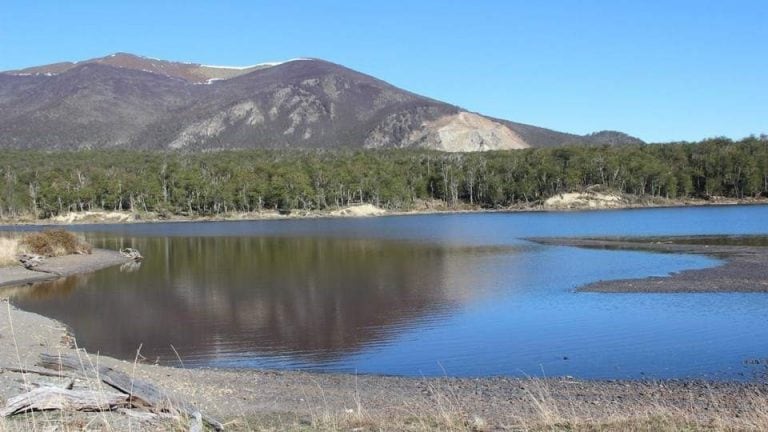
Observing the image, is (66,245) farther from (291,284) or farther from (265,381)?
(265,381)

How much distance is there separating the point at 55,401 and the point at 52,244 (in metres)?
46.5

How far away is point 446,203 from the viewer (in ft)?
533

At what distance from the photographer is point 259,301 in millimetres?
29969

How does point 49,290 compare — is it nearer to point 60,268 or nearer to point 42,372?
point 60,268

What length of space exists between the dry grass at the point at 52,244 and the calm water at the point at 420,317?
8.21 meters

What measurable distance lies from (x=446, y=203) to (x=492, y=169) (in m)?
14.6

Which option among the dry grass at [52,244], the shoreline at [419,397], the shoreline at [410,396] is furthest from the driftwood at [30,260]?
the shoreline at [410,396]

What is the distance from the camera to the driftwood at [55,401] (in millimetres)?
8367

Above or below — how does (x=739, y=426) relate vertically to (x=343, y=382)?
above

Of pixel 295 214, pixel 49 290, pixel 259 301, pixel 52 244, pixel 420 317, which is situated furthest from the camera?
pixel 295 214

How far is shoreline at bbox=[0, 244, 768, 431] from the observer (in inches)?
406

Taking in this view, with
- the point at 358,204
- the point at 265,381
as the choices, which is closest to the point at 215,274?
the point at 265,381

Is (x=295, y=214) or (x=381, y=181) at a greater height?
(x=381, y=181)

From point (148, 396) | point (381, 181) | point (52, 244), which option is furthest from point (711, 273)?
point (381, 181)
